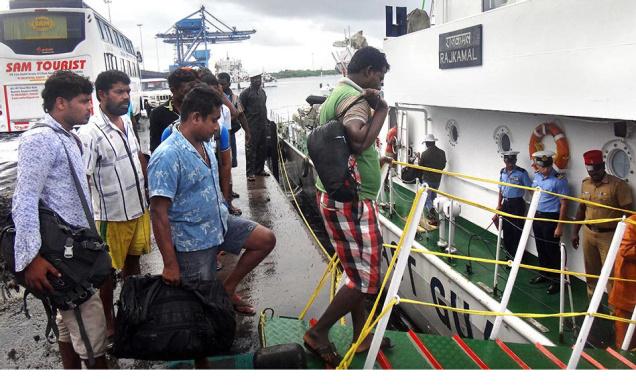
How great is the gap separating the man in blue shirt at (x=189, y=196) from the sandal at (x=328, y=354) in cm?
71

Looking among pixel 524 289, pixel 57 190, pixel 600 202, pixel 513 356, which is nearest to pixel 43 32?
pixel 57 190

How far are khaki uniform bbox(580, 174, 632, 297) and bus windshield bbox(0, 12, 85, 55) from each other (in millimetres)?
12373

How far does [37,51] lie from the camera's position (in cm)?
1252

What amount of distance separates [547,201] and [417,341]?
279 centimetres

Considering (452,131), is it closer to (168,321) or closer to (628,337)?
(628,337)

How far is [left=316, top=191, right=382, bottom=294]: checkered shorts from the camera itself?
8.72 feet

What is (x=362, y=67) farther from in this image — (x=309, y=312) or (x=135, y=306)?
(x=309, y=312)

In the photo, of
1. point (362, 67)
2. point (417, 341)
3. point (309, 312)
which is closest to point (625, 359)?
point (417, 341)

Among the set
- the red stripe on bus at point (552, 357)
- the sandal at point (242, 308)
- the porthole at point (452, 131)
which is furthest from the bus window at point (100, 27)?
the red stripe on bus at point (552, 357)

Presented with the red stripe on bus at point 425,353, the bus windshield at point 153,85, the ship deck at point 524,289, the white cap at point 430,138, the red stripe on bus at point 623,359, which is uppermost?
the bus windshield at point 153,85

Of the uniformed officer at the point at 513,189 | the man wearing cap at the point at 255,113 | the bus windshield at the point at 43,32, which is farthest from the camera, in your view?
the bus windshield at the point at 43,32

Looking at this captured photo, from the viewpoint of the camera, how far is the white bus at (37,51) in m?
12.3

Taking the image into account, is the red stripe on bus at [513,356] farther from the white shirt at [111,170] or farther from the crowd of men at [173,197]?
the white shirt at [111,170]

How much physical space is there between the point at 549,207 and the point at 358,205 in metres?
3.21
